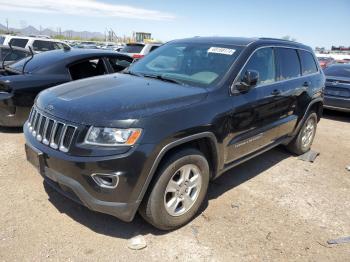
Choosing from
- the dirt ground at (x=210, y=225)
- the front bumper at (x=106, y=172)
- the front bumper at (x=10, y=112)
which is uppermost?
the front bumper at (x=106, y=172)

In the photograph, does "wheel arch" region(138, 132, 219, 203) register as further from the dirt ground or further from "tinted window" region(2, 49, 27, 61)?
"tinted window" region(2, 49, 27, 61)

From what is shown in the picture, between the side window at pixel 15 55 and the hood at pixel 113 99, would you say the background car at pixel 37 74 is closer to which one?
the side window at pixel 15 55

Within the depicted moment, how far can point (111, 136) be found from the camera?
9.01 feet

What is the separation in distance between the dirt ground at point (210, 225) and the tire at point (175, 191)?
18 cm

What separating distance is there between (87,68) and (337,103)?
21.5 feet

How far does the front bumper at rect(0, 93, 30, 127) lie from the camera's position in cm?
544

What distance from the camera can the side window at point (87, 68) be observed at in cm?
610

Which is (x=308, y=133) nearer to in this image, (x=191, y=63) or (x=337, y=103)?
(x=191, y=63)

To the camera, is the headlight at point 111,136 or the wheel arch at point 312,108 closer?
the headlight at point 111,136

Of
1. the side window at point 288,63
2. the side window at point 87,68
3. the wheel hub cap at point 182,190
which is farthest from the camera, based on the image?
the side window at point 87,68

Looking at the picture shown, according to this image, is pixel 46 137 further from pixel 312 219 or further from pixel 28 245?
pixel 312 219

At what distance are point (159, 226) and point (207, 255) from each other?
1.69 ft

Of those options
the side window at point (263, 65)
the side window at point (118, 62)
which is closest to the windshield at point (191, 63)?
the side window at point (263, 65)

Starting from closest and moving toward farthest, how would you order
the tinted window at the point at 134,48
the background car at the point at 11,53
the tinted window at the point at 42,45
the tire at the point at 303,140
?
the tire at the point at 303,140 < the background car at the point at 11,53 < the tinted window at the point at 134,48 < the tinted window at the point at 42,45
